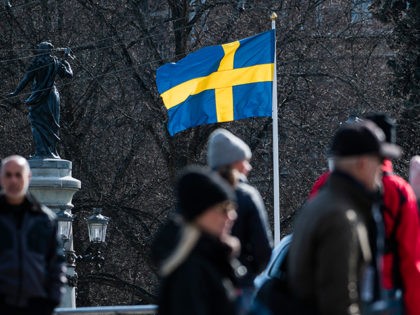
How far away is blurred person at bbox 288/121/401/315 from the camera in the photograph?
614 cm

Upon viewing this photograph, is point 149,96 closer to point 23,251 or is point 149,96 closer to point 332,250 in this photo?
point 23,251

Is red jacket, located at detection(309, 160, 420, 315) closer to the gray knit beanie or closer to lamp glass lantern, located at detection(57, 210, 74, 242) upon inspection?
the gray knit beanie

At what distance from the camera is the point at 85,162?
100ft

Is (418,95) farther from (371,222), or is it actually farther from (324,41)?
(371,222)

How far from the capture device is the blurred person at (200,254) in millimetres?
5703

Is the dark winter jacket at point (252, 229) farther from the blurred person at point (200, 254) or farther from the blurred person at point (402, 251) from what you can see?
the blurred person at point (200, 254)

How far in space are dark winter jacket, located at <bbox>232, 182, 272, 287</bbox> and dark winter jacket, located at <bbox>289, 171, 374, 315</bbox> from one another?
2004mm

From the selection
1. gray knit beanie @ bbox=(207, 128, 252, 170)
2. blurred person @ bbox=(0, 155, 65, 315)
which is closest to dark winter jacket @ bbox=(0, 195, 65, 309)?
blurred person @ bbox=(0, 155, 65, 315)

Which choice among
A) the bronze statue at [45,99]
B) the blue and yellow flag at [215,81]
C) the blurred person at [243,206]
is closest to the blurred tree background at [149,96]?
the bronze statue at [45,99]

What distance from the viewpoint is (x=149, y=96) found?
1177 inches

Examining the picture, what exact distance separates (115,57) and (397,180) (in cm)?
2253

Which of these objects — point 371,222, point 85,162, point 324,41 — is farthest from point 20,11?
point 371,222

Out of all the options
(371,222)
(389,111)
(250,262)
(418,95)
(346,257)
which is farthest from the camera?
(389,111)

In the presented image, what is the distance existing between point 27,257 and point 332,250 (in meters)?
2.84
